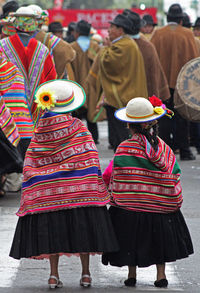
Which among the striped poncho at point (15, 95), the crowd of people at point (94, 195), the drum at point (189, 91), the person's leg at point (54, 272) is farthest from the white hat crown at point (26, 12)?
the person's leg at point (54, 272)

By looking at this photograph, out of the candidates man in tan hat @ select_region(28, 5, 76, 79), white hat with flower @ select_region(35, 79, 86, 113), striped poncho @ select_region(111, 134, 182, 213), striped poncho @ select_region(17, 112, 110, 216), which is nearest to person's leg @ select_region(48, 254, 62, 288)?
striped poncho @ select_region(17, 112, 110, 216)

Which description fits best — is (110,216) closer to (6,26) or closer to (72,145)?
(72,145)

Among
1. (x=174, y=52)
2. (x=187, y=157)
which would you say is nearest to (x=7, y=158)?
(x=187, y=157)

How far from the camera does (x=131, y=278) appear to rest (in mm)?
6656

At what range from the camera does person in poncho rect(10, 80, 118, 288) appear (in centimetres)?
645

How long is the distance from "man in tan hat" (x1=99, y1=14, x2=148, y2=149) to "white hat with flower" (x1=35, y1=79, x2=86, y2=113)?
5.29m

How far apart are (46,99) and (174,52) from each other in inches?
299

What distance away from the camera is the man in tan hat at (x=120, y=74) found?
12023mm

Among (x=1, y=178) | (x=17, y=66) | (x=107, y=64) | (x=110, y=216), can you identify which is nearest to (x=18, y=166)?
(x=1, y=178)

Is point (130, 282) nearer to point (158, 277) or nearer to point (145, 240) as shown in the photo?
point (158, 277)

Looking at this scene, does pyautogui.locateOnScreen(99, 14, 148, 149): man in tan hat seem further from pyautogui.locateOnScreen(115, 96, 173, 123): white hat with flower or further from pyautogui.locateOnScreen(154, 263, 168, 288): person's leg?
pyautogui.locateOnScreen(154, 263, 168, 288): person's leg

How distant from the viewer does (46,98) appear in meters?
6.57

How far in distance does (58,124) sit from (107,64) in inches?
229

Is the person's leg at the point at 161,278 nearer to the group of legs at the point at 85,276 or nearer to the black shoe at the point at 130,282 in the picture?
the group of legs at the point at 85,276
